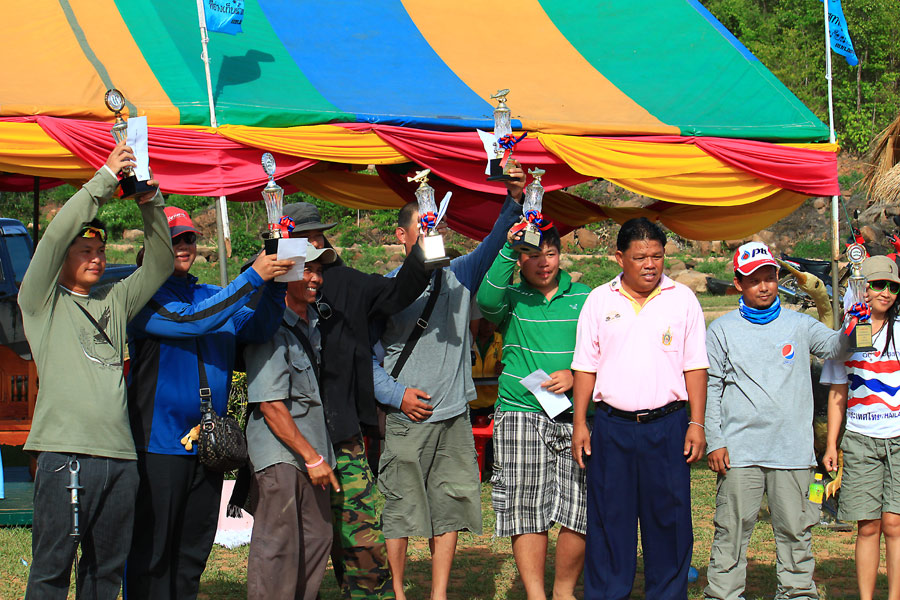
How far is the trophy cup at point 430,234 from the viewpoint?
386cm

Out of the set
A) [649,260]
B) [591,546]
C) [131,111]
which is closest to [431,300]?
[649,260]

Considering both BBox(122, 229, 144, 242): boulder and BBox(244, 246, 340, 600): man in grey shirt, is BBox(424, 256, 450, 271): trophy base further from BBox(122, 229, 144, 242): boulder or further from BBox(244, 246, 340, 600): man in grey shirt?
BBox(122, 229, 144, 242): boulder

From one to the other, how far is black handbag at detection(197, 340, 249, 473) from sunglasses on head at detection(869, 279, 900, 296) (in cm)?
300

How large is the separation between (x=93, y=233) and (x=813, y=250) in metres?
22.6

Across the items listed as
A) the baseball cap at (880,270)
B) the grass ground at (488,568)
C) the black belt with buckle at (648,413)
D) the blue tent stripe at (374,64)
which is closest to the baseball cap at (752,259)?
the baseball cap at (880,270)

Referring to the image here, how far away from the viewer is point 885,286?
14.4 ft

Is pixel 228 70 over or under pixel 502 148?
over

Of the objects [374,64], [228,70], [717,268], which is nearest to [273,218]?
[228,70]

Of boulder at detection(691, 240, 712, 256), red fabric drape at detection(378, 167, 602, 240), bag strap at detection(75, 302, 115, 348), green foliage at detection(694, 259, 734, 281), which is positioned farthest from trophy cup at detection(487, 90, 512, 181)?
boulder at detection(691, 240, 712, 256)

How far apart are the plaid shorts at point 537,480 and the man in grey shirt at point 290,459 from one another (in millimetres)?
873

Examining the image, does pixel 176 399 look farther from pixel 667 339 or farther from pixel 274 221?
pixel 667 339

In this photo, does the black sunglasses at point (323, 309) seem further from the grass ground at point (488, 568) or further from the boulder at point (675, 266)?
the boulder at point (675, 266)

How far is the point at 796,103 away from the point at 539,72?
1.84 metres

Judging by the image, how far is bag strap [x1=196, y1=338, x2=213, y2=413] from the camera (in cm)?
366
